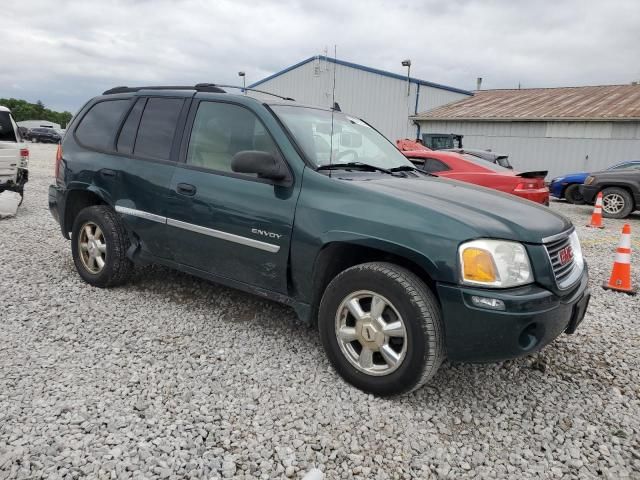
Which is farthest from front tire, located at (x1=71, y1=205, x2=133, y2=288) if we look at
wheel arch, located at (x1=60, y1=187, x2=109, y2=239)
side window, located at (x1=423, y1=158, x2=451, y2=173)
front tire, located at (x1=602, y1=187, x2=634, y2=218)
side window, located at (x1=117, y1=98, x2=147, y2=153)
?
front tire, located at (x1=602, y1=187, x2=634, y2=218)

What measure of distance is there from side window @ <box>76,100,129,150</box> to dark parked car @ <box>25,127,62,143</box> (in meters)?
43.5

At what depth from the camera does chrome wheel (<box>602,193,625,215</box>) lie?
11.1 m

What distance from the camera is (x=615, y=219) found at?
1107cm

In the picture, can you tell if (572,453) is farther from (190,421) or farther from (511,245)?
(190,421)

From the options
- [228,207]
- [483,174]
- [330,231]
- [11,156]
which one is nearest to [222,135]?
[228,207]

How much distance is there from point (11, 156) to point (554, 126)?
1915 cm

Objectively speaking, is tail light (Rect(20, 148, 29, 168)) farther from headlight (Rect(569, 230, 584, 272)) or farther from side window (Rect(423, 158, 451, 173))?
headlight (Rect(569, 230, 584, 272))

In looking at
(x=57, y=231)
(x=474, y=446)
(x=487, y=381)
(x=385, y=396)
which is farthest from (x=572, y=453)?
(x=57, y=231)

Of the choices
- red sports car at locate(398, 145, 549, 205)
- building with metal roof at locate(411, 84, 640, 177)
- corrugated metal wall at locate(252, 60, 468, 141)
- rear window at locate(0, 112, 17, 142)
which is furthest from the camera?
corrugated metal wall at locate(252, 60, 468, 141)

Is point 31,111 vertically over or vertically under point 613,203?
over

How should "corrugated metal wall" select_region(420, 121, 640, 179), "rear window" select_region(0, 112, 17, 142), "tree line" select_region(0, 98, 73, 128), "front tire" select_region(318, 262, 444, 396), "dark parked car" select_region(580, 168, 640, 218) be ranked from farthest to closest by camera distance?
"tree line" select_region(0, 98, 73, 128)
"corrugated metal wall" select_region(420, 121, 640, 179)
"dark parked car" select_region(580, 168, 640, 218)
"rear window" select_region(0, 112, 17, 142)
"front tire" select_region(318, 262, 444, 396)

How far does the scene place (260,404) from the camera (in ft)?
8.77

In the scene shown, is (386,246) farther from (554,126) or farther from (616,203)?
(554,126)

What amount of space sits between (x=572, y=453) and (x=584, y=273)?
116 centimetres
